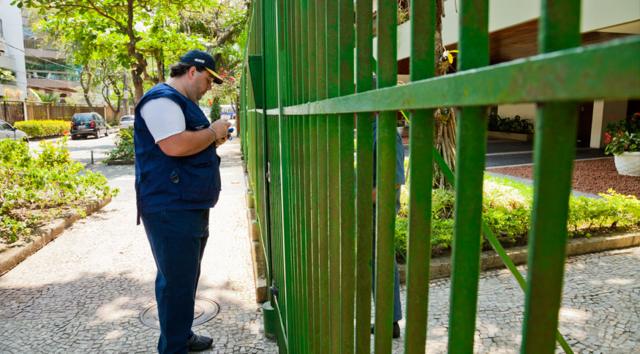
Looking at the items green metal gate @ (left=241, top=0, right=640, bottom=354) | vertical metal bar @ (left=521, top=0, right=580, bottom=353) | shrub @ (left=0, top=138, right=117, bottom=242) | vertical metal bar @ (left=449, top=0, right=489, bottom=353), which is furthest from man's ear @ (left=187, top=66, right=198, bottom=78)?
shrub @ (left=0, top=138, right=117, bottom=242)

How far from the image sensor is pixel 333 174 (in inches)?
52.4

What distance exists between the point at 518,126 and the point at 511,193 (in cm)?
1735

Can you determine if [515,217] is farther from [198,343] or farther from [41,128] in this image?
[41,128]

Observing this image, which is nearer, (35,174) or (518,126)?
(35,174)

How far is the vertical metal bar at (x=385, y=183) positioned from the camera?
885mm

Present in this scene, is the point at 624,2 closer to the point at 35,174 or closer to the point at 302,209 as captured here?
the point at 302,209

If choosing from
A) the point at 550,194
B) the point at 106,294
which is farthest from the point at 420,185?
the point at 106,294

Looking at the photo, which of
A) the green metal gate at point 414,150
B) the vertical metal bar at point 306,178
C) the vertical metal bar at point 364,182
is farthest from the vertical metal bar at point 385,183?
the vertical metal bar at point 306,178

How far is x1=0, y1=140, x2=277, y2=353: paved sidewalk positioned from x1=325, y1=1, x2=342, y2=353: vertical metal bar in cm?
222

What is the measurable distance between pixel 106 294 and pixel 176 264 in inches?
78.5

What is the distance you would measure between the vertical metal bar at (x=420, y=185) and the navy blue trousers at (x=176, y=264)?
2323mm

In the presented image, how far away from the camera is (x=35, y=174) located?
6828mm

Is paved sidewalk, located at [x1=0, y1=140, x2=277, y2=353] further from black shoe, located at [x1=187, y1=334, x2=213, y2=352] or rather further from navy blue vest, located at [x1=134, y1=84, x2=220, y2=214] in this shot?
navy blue vest, located at [x1=134, y1=84, x2=220, y2=214]

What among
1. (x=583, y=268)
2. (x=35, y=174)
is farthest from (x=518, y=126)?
(x=35, y=174)
